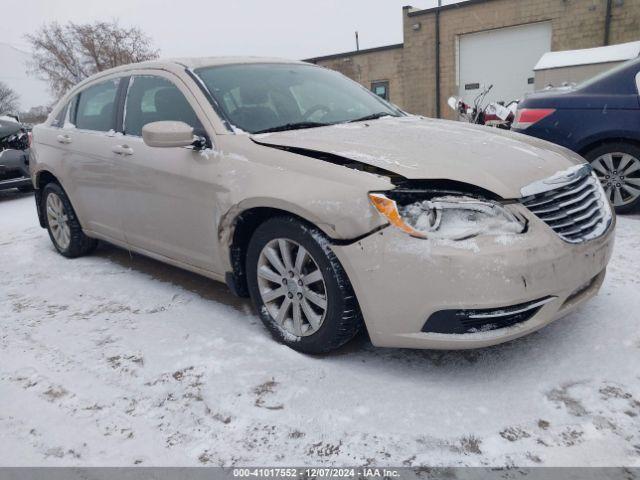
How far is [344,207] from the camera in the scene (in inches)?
89.0

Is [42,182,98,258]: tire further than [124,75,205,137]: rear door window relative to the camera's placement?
Yes

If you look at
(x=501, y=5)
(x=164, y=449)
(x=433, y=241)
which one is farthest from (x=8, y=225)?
(x=501, y=5)

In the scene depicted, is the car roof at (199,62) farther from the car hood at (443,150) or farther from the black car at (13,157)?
the black car at (13,157)

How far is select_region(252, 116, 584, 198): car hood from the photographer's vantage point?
7.38 ft

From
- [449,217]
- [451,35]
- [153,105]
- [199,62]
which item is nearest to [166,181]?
[153,105]

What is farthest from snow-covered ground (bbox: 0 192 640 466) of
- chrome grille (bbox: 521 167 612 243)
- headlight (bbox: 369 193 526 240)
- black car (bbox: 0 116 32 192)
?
black car (bbox: 0 116 32 192)

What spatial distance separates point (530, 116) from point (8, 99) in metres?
55.4

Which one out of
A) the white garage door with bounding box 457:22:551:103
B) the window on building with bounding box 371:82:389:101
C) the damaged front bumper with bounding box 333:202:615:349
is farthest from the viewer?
the window on building with bounding box 371:82:389:101

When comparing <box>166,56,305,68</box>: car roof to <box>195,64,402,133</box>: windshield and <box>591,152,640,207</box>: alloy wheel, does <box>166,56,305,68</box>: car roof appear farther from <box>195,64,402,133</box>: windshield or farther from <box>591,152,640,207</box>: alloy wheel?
<box>591,152,640,207</box>: alloy wheel

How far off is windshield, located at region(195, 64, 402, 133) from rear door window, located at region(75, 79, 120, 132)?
3.14 ft

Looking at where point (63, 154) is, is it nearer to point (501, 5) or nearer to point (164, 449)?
point (164, 449)

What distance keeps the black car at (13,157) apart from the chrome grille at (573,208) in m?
7.89

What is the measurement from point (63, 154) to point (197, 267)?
1.91 meters

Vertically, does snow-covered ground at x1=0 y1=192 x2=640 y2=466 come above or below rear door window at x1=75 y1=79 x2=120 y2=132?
below
